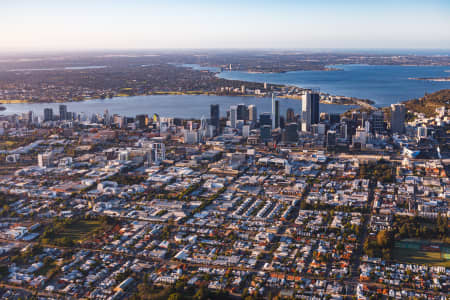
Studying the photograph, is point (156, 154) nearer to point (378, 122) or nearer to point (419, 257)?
point (419, 257)

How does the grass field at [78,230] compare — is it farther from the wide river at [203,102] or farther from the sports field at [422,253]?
the wide river at [203,102]

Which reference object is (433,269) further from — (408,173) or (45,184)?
(45,184)

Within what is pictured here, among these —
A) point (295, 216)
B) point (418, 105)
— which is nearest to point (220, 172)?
point (295, 216)

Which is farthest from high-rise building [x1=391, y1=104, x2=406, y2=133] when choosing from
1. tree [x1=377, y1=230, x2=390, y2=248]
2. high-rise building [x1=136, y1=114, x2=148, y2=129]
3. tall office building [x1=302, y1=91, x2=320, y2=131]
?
tree [x1=377, y1=230, x2=390, y2=248]

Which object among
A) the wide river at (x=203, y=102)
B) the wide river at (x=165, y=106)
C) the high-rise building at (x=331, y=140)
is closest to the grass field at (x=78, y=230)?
the high-rise building at (x=331, y=140)

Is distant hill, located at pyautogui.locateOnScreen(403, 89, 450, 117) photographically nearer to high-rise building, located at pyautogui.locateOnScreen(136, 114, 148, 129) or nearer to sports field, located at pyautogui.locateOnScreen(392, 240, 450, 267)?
high-rise building, located at pyautogui.locateOnScreen(136, 114, 148, 129)

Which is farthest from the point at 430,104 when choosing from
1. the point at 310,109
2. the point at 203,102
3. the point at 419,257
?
the point at 419,257
